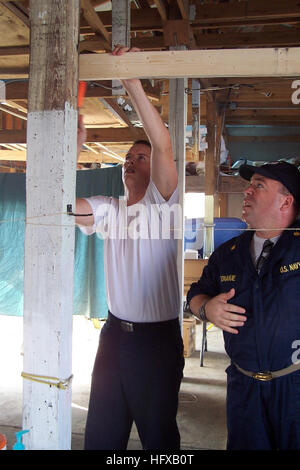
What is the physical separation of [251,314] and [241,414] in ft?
1.16

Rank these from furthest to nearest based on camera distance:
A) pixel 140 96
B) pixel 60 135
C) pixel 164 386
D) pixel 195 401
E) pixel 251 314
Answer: pixel 195 401 → pixel 164 386 → pixel 251 314 → pixel 140 96 → pixel 60 135

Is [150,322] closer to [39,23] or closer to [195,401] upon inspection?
[39,23]

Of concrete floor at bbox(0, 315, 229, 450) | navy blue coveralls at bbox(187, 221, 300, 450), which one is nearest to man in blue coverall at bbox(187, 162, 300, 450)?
navy blue coveralls at bbox(187, 221, 300, 450)

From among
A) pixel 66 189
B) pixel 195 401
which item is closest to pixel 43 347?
pixel 66 189

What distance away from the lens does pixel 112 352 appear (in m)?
1.83

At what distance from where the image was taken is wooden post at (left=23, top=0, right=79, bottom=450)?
4.30 feet

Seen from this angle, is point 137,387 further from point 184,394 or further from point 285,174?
Answer: point 184,394

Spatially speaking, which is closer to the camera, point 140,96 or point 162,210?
point 140,96

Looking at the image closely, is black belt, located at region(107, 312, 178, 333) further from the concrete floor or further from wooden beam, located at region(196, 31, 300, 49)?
wooden beam, located at region(196, 31, 300, 49)

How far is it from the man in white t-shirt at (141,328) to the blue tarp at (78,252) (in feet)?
13.7

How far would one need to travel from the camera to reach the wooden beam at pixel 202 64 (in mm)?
1327

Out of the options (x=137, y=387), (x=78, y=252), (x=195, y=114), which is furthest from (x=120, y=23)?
(x=78, y=252)

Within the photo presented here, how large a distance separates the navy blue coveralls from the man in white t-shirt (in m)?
0.27

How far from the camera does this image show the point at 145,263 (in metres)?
1.80
